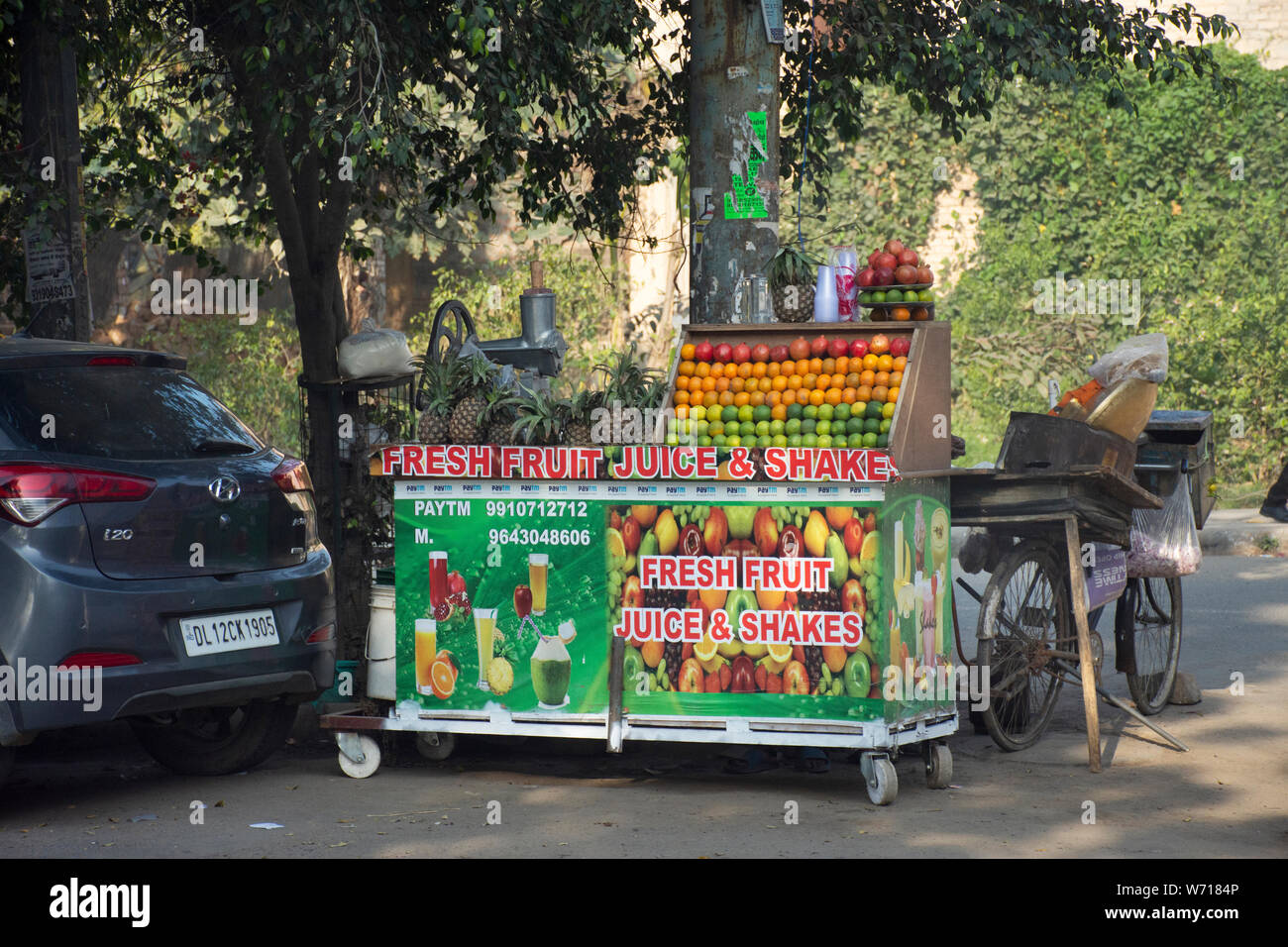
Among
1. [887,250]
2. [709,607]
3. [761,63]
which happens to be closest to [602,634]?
[709,607]

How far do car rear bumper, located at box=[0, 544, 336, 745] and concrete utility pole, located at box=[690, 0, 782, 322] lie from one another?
277 cm

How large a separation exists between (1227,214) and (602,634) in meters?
15.6

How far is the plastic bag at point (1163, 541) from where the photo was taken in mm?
7426

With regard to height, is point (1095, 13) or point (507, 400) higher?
point (1095, 13)

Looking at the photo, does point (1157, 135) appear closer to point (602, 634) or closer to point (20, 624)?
point (602, 634)

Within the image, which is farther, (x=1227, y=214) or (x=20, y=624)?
(x=1227, y=214)

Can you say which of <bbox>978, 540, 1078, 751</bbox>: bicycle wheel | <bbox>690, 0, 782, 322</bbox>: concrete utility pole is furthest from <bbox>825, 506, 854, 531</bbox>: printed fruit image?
<bbox>690, 0, 782, 322</bbox>: concrete utility pole

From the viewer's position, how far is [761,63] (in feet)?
24.8

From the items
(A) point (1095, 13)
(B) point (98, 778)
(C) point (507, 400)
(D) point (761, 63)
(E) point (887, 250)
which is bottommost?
(B) point (98, 778)

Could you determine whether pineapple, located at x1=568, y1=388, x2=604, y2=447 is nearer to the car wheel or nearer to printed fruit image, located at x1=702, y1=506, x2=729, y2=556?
printed fruit image, located at x1=702, y1=506, x2=729, y2=556

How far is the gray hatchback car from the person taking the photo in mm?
5219

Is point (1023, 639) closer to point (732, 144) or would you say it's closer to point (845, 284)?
point (845, 284)
